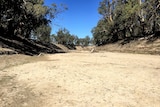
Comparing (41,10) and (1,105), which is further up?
(41,10)

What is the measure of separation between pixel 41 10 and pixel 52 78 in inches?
1063

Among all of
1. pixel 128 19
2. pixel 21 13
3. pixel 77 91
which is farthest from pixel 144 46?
pixel 77 91

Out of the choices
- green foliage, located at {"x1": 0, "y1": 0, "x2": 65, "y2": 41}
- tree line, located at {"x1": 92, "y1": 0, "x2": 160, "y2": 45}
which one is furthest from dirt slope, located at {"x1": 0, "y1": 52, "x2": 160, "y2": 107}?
tree line, located at {"x1": 92, "y1": 0, "x2": 160, "y2": 45}

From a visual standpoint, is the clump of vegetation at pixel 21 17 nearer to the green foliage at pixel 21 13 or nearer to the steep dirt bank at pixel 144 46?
the green foliage at pixel 21 13

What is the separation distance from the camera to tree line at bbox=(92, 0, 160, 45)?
36125 mm

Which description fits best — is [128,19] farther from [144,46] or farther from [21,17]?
[21,17]

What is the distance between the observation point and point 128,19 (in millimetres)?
42344

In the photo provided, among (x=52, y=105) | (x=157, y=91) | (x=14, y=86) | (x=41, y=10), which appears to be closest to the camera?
(x=52, y=105)

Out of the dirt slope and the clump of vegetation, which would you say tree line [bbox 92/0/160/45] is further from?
the dirt slope

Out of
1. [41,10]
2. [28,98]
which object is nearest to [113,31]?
[41,10]

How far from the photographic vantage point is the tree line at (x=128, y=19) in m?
36.1

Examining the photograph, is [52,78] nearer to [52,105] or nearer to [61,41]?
[52,105]

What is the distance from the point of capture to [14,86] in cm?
878

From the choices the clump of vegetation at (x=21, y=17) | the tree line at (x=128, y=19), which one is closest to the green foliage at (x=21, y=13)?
the clump of vegetation at (x=21, y=17)
